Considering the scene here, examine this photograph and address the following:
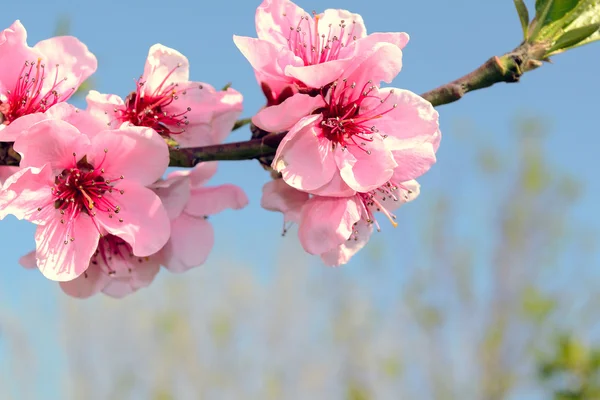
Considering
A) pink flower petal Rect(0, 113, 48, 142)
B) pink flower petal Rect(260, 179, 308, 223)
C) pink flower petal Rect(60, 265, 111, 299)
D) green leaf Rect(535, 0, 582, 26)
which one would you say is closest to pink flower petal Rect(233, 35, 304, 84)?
pink flower petal Rect(260, 179, 308, 223)

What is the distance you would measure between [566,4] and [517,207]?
8.15 m

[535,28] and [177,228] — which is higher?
[535,28]

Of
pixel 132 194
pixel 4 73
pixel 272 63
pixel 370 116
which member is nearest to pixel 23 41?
pixel 4 73

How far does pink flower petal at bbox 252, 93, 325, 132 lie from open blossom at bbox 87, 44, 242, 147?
0.67 feet

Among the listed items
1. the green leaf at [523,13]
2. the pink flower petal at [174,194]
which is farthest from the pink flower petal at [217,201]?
the green leaf at [523,13]

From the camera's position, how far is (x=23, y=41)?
107 cm

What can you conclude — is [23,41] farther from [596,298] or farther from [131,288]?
[596,298]

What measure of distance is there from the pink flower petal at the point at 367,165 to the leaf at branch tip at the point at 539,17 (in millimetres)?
316

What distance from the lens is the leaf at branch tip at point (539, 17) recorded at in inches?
41.9

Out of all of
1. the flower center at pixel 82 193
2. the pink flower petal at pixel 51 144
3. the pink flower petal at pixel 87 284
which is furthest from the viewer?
the pink flower petal at pixel 87 284

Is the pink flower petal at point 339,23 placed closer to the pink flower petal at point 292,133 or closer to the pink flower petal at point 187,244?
the pink flower petal at point 292,133

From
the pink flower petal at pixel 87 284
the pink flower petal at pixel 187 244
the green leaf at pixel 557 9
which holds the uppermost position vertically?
the green leaf at pixel 557 9

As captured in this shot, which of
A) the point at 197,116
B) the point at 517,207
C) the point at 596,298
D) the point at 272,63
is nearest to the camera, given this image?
the point at 272,63

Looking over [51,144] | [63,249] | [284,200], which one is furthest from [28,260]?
[284,200]
